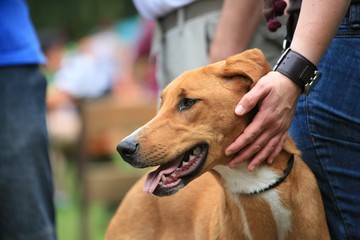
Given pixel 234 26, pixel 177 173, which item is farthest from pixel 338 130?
pixel 234 26

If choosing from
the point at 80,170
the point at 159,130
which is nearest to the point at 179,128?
the point at 159,130

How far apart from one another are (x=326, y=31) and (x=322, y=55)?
0.14 meters

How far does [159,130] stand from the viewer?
3471 mm

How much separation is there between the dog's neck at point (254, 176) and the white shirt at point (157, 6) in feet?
4.79

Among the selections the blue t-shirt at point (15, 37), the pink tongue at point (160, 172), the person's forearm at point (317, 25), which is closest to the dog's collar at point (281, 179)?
the pink tongue at point (160, 172)

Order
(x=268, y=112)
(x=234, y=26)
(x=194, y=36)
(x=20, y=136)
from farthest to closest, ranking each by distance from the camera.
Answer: (x=194, y=36) < (x=20, y=136) < (x=234, y=26) < (x=268, y=112)

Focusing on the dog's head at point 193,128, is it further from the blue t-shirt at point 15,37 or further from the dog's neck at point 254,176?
the blue t-shirt at point 15,37

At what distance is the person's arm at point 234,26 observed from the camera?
4.19 meters

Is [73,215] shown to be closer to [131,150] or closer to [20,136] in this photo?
[20,136]

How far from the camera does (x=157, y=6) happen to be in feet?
15.9

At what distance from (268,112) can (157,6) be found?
6.03 ft

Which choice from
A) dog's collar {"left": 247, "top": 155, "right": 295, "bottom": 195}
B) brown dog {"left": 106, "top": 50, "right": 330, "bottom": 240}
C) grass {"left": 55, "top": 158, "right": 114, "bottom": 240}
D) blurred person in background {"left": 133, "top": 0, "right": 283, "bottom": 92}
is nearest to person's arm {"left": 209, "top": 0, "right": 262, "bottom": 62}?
blurred person in background {"left": 133, "top": 0, "right": 283, "bottom": 92}

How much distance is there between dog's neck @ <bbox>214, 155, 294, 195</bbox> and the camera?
3.61 m

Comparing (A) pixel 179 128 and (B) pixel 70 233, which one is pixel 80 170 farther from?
(A) pixel 179 128
